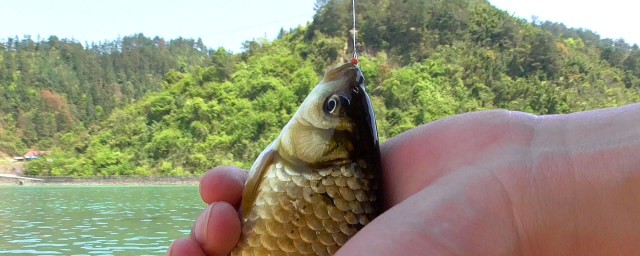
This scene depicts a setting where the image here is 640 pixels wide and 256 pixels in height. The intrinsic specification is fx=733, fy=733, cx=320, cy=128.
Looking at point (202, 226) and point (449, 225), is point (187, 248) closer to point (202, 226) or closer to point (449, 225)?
point (202, 226)

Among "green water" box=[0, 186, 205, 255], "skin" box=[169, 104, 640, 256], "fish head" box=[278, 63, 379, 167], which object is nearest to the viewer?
"skin" box=[169, 104, 640, 256]

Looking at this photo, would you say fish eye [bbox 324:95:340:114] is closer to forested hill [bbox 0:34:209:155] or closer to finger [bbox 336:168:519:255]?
finger [bbox 336:168:519:255]

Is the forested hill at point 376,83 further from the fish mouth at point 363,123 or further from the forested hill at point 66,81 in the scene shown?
the fish mouth at point 363,123

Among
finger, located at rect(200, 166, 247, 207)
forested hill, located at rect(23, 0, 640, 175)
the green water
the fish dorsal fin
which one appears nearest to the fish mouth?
the fish dorsal fin

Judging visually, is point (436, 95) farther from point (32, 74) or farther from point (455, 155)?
point (455, 155)

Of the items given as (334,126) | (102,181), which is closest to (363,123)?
(334,126)

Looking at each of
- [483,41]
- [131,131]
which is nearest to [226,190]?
[131,131]
